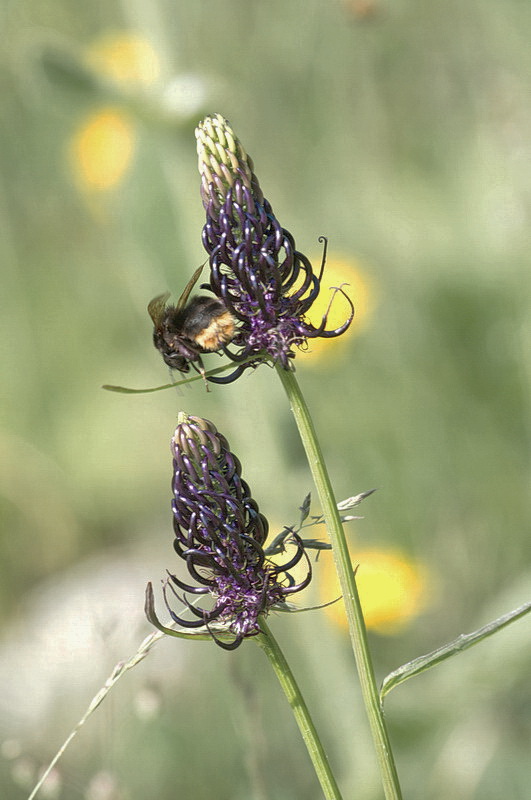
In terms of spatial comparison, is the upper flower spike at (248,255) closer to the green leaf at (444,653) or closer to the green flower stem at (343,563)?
the green flower stem at (343,563)

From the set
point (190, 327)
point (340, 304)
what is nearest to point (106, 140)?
point (340, 304)

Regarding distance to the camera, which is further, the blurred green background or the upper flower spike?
the blurred green background

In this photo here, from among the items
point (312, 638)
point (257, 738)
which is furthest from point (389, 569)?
point (257, 738)

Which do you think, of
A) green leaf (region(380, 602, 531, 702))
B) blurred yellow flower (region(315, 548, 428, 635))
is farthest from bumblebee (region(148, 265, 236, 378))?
blurred yellow flower (region(315, 548, 428, 635))

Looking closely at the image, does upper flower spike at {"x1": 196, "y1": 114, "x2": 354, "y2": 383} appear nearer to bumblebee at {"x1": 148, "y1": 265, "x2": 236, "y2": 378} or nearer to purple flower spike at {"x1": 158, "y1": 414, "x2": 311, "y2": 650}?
bumblebee at {"x1": 148, "y1": 265, "x2": 236, "y2": 378}

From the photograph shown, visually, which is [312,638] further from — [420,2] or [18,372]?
[420,2]
